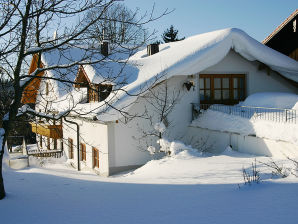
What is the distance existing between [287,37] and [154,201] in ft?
47.8

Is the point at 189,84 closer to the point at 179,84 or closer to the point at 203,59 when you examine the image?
the point at 179,84

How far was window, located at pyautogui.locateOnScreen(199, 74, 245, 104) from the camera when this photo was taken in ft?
51.5

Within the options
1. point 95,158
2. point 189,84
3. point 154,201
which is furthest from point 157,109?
point 154,201

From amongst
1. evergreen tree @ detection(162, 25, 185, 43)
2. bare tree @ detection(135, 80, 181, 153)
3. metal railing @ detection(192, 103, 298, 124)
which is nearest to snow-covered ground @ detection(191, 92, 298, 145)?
metal railing @ detection(192, 103, 298, 124)

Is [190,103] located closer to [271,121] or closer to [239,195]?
[271,121]

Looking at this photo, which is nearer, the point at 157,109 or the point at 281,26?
the point at 157,109

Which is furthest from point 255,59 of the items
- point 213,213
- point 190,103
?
point 213,213

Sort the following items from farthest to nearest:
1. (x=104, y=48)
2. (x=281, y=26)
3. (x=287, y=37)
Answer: (x=287, y=37) < (x=281, y=26) < (x=104, y=48)

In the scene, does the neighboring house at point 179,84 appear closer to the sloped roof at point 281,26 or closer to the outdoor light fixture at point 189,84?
the outdoor light fixture at point 189,84

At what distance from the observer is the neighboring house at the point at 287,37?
54.5 ft

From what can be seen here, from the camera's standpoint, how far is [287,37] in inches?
692

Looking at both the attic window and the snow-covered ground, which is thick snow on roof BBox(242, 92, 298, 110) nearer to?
the snow-covered ground

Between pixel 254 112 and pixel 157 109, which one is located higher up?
pixel 157 109

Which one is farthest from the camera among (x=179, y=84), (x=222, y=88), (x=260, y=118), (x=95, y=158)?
(x=222, y=88)
